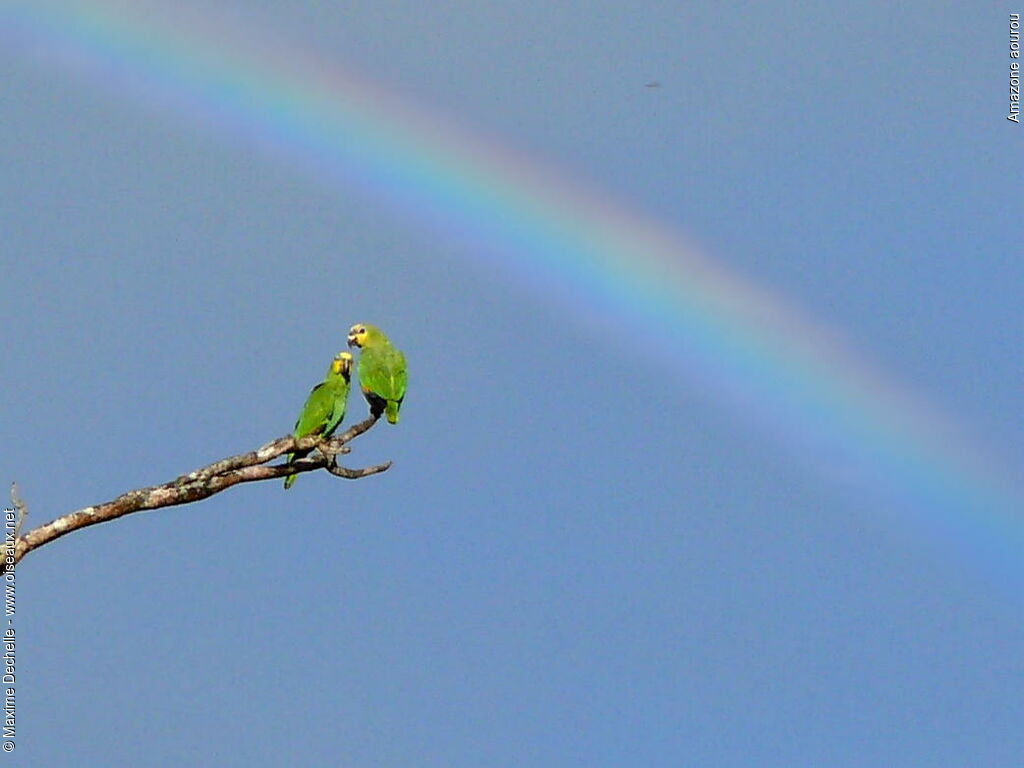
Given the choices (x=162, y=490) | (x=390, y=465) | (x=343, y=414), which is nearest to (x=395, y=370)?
(x=343, y=414)

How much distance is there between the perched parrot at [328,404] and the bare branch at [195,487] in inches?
90.2

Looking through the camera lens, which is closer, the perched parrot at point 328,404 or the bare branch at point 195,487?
the bare branch at point 195,487

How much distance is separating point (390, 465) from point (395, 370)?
3651 mm

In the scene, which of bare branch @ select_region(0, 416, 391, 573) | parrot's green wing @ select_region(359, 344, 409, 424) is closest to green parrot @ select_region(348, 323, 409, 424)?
parrot's green wing @ select_region(359, 344, 409, 424)

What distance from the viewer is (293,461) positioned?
1359 centimetres

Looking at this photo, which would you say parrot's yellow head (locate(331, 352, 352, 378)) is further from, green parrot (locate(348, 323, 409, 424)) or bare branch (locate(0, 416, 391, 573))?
bare branch (locate(0, 416, 391, 573))

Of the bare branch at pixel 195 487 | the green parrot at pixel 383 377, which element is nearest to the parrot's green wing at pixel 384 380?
the green parrot at pixel 383 377

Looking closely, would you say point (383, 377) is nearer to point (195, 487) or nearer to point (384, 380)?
point (384, 380)

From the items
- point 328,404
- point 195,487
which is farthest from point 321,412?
point 195,487

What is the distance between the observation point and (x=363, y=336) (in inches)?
723

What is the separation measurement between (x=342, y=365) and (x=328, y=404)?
3.18ft

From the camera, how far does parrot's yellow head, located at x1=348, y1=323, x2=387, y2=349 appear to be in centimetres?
1817

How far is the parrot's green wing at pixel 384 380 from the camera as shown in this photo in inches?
661

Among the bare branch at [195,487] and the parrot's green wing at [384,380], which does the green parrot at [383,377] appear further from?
the bare branch at [195,487]
